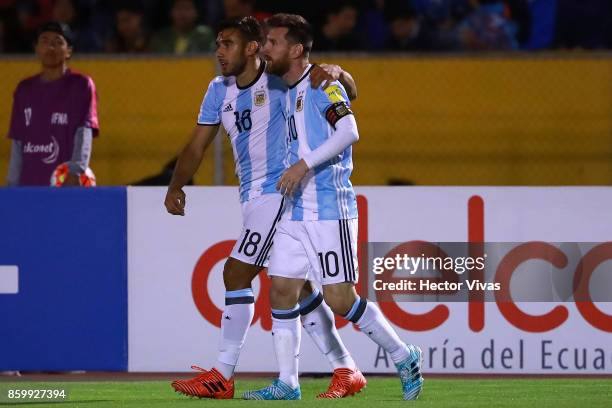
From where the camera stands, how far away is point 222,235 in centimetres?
861

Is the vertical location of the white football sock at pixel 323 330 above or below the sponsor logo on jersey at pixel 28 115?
below

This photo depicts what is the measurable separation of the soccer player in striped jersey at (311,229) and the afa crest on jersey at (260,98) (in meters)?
0.32

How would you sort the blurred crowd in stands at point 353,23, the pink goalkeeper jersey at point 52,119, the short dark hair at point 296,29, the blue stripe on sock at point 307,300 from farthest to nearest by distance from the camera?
1. the blurred crowd in stands at point 353,23
2. the pink goalkeeper jersey at point 52,119
3. the blue stripe on sock at point 307,300
4. the short dark hair at point 296,29

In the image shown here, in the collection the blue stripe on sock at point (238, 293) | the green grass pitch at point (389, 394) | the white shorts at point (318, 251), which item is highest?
the white shorts at point (318, 251)

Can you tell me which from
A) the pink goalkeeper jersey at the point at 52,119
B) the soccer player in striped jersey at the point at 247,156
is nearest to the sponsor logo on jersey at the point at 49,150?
the pink goalkeeper jersey at the point at 52,119

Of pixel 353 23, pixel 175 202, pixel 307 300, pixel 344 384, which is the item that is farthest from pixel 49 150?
pixel 353 23

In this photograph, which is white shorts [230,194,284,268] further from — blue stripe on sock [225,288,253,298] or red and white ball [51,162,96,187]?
red and white ball [51,162,96,187]

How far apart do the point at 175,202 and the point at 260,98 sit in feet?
2.37

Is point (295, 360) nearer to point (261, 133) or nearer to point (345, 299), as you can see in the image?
point (345, 299)

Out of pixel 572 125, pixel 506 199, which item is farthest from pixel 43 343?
pixel 572 125

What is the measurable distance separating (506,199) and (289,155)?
192cm

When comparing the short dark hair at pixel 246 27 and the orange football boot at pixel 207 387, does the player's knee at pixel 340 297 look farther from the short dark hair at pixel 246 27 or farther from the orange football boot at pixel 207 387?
the short dark hair at pixel 246 27

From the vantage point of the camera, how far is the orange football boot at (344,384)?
282 inches

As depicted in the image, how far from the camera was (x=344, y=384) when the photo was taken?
721 cm
